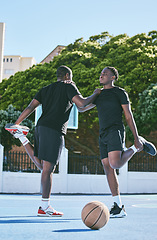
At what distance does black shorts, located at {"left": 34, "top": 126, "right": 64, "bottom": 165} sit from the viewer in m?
4.80

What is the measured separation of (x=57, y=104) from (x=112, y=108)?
71 centimetres

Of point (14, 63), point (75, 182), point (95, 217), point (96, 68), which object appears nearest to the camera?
point (95, 217)

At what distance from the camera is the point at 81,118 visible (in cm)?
2134

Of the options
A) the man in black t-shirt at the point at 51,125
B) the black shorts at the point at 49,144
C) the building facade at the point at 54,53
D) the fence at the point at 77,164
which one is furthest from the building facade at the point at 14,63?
the black shorts at the point at 49,144

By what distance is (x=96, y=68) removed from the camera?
21.6 meters

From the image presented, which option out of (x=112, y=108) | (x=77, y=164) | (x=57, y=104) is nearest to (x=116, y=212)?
(x=112, y=108)

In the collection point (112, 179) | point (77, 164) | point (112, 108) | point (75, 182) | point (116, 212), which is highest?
point (112, 108)

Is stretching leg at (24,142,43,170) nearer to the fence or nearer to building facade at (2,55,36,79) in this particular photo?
the fence

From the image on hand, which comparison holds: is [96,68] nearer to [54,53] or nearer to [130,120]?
[54,53]

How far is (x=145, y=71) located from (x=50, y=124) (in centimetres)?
1648

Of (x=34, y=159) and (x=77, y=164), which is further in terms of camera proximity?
(x=77, y=164)

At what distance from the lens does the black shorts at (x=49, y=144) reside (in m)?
4.80

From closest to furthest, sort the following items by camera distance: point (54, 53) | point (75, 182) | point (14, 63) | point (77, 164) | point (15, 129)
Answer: point (15, 129) < point (75, 182) < point (77, 164) < point (54, 53) < point (14, 63)

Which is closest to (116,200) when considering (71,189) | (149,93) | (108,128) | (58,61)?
(108,128)
